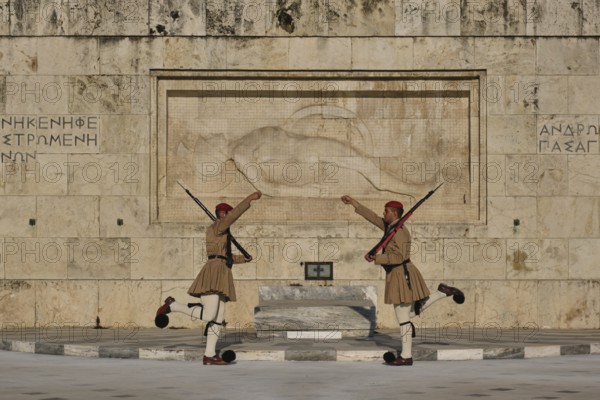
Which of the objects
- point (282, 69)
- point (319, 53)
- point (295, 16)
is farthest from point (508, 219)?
point (295, 16)

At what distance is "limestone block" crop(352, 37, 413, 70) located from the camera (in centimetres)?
2278

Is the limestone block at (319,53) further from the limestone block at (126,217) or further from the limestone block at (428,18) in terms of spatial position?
the limestone block at (126,217)

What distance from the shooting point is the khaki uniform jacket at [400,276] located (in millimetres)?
16391

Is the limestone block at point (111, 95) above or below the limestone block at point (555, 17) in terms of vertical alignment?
below

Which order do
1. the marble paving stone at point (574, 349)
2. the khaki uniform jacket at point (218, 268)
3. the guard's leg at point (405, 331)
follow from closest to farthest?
the guard's leg at point (405, 331) → the khaki uniform jacket at point (218, 268) → the marble paving stone at point (574, 349)

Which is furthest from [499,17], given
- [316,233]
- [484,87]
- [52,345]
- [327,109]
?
[52,345]

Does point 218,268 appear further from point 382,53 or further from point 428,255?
point 382,53

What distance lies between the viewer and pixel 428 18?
2277 cm

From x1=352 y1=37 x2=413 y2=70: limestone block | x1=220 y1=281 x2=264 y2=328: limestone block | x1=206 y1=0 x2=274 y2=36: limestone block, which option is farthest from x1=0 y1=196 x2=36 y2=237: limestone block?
x1=352 y1=37 x2=413 y2=70: limestone block

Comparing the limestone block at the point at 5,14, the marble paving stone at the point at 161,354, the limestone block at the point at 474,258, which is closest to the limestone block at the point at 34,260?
the limestone block at the point at 5,14

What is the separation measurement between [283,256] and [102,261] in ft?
9.80

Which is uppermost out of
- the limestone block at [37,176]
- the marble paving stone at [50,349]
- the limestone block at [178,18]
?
the limestone block at [178,18]

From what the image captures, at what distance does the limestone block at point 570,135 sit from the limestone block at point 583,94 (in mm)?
119

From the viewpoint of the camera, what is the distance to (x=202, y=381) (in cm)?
1460
